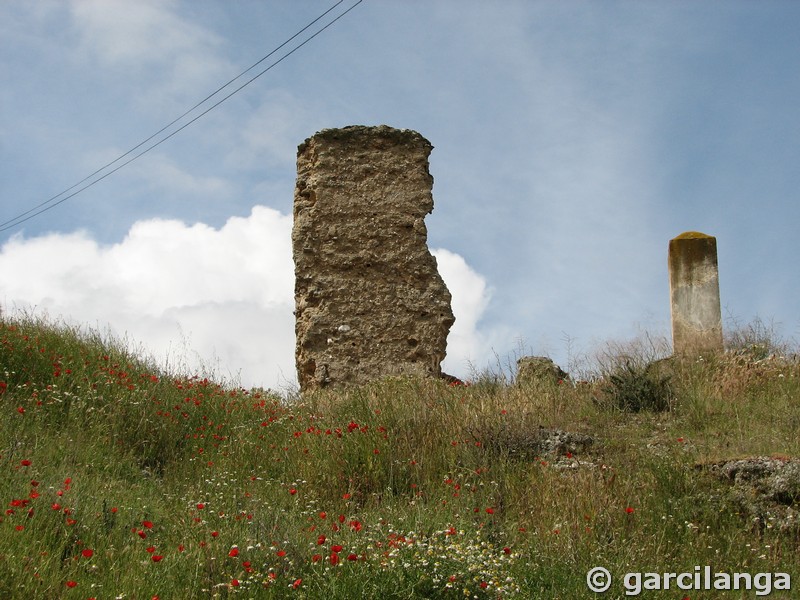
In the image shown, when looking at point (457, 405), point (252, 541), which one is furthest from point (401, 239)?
point (252, 541)

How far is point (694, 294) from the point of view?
1178 cm

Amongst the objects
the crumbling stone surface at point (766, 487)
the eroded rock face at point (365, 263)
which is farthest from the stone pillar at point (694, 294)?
the crumbling stone surface at point (766, 487)

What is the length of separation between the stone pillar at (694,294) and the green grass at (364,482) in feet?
3.46

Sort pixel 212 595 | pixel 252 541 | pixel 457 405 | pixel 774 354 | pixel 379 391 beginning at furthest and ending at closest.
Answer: pixel 774 354
pixel 379 391
pixel 457 405
pixel 252 541
pixel 212 595

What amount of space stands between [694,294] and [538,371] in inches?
109

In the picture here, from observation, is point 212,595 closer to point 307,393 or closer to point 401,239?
point 307,393

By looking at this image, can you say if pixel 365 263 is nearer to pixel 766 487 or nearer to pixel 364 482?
pixel 364 482

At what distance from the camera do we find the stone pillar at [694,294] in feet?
38.2

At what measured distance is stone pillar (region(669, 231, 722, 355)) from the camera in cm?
1164

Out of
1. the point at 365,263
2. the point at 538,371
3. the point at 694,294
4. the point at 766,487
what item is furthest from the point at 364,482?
the point at 694,294

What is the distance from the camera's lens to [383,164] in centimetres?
1189

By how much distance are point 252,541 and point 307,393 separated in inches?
245

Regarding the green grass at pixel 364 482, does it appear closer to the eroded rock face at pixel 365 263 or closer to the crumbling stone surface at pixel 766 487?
the crumbling stone surface at pixel 766 487

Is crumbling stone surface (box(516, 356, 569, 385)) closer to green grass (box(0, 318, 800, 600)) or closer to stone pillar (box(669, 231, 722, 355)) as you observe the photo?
green grass (box(0, 318, 800, 600))
